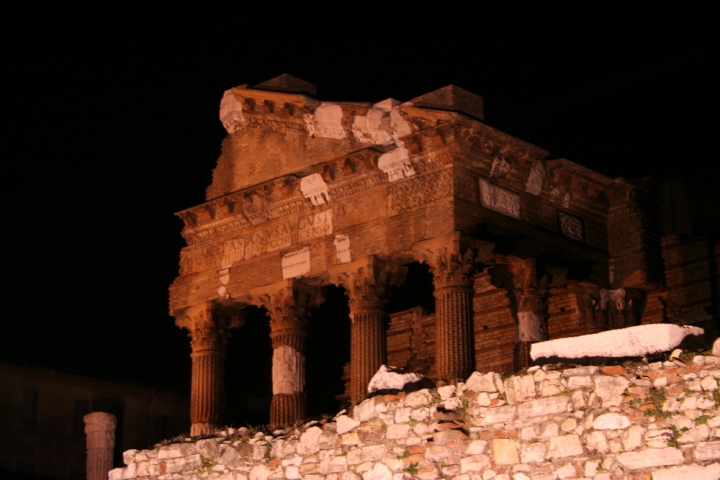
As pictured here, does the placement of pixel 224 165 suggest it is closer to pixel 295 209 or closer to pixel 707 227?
pixel 295 209

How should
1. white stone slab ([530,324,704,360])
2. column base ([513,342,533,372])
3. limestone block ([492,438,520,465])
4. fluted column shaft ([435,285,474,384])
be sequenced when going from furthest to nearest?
column base ([513,342,533,372])
fluted column shaft ([435,285,474,384])
white stone slab ([530,324,704,360])
limestone block ([492,438,520,465])

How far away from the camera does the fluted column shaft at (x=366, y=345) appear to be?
25.7 metres

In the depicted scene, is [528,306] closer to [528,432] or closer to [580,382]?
[528,432]

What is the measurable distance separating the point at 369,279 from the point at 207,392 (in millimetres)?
4731

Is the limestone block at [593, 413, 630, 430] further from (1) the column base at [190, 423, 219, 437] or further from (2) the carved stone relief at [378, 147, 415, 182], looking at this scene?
(1) the column base at [190, 423, 219, 437]

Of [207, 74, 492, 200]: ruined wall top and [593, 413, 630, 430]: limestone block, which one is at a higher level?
[207, 74, 492, 200]: ruined wall top

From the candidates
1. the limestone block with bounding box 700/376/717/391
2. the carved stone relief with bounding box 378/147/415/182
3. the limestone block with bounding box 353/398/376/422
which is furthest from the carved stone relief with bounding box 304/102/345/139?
the limestone block with bounding box 700/376/717/391

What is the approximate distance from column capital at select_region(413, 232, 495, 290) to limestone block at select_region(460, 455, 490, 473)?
10819 millimetres

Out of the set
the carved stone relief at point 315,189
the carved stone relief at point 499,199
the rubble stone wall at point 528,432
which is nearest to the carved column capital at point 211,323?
the carved stone relief at point 315,189

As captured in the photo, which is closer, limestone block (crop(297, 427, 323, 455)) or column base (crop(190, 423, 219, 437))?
limestone block (crop(297, 427, 323, 455))

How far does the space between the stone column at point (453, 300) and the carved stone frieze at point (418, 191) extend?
0.78m

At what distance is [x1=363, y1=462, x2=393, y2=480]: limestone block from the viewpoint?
14508 millimetres

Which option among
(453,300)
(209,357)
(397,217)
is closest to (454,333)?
(453,300)

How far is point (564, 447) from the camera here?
1320 cm
